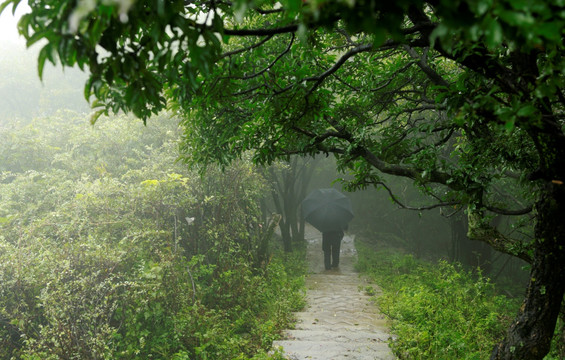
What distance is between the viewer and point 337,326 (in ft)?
20.1

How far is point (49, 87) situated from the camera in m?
20.1

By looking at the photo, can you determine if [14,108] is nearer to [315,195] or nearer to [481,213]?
[315,195]

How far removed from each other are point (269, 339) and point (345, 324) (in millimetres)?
1399

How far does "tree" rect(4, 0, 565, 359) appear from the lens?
126 centimetres

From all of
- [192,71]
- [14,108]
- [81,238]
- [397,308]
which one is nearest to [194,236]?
[81,238]

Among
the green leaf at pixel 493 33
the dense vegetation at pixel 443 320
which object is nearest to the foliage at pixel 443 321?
the dense vegetation at pixel 443 320

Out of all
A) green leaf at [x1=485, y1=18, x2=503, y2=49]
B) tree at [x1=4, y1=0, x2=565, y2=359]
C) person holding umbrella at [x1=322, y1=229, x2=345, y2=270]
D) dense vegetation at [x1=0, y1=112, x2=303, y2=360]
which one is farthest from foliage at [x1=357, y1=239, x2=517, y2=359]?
green leaf at [x1=485, y1=18, x2=503, y2=49]

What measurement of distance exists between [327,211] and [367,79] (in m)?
8.07

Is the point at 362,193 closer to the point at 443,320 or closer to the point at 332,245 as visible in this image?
the point at 332,245

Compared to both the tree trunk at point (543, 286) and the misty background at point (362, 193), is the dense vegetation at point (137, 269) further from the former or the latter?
the misty background at point (362, 193)

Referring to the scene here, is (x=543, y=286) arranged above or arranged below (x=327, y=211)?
below

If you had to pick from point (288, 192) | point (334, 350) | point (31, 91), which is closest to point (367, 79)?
point (334, 350)

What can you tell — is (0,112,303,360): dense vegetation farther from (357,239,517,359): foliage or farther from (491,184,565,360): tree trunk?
(491,184,565,360): tree trunk

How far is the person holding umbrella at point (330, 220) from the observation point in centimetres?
1241
